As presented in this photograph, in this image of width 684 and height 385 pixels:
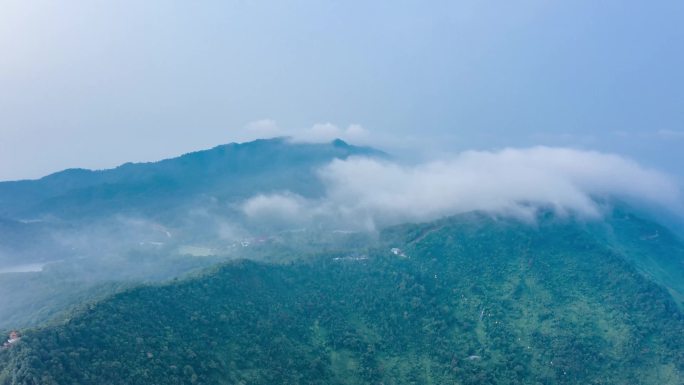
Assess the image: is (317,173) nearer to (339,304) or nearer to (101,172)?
(101,172)

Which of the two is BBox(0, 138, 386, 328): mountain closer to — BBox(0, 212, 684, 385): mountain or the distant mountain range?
the distant mountain range

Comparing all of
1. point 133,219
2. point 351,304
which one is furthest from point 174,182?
point 351,304

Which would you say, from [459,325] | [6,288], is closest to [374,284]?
[459,325]

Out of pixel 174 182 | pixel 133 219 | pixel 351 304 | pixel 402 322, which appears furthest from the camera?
pixel 174 182

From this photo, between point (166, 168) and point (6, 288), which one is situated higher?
point (166, 168)

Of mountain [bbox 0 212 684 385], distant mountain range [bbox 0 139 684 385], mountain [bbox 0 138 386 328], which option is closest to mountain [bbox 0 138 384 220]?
mountain [bbox 0 138 386 328]

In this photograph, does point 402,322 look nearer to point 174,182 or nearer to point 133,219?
point 133,219

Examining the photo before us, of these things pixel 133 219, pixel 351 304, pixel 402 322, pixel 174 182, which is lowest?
pixel 402 322

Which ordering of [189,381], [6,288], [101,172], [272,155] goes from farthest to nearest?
[272,155]
[101,172]
[6,288]
[189,381]
